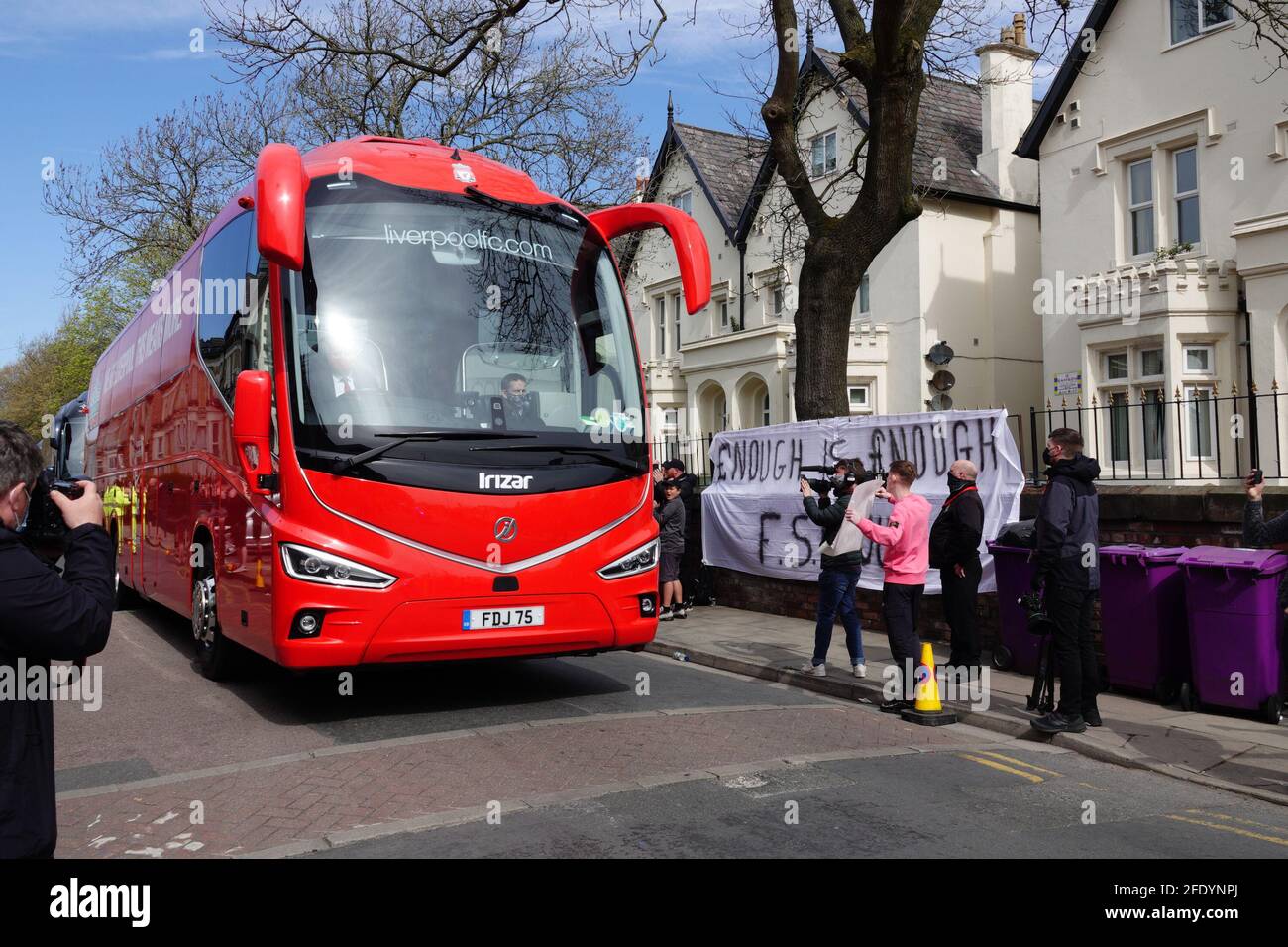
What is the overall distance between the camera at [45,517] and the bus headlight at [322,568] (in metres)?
3.84

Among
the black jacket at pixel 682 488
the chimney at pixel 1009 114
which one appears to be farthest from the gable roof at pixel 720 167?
the black jacket at pixel 682 488

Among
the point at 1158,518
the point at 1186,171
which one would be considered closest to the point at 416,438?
the point at 1158,518

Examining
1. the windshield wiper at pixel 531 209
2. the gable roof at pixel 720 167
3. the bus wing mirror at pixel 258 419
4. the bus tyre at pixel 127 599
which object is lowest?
the bus tyre at pixel 127 599

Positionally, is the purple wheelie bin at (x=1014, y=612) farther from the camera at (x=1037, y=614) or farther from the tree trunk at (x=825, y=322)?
the tree trunk at (x=825, y=322)

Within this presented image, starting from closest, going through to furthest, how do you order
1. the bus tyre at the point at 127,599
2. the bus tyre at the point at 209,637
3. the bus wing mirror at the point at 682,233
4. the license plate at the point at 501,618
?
1. the license plate at the point at 501,618
2. the bus wing mirror at the point at 682,233
3. the bus tyre at the point at 209,637
4. the bus tyre at the point at 127,599

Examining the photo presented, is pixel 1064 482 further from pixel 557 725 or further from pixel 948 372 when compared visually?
pixel 948 372

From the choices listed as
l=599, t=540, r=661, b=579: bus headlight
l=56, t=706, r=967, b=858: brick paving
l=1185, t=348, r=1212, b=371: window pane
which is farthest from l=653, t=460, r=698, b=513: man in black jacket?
l=1185, t=348, r=1212, b=371: window pane

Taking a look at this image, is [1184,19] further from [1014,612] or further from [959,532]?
[959,532]

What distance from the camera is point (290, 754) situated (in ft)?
22.4

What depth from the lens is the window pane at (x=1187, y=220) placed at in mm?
20469

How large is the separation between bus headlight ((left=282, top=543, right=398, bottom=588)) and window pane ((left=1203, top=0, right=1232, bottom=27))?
18714 millimetres
